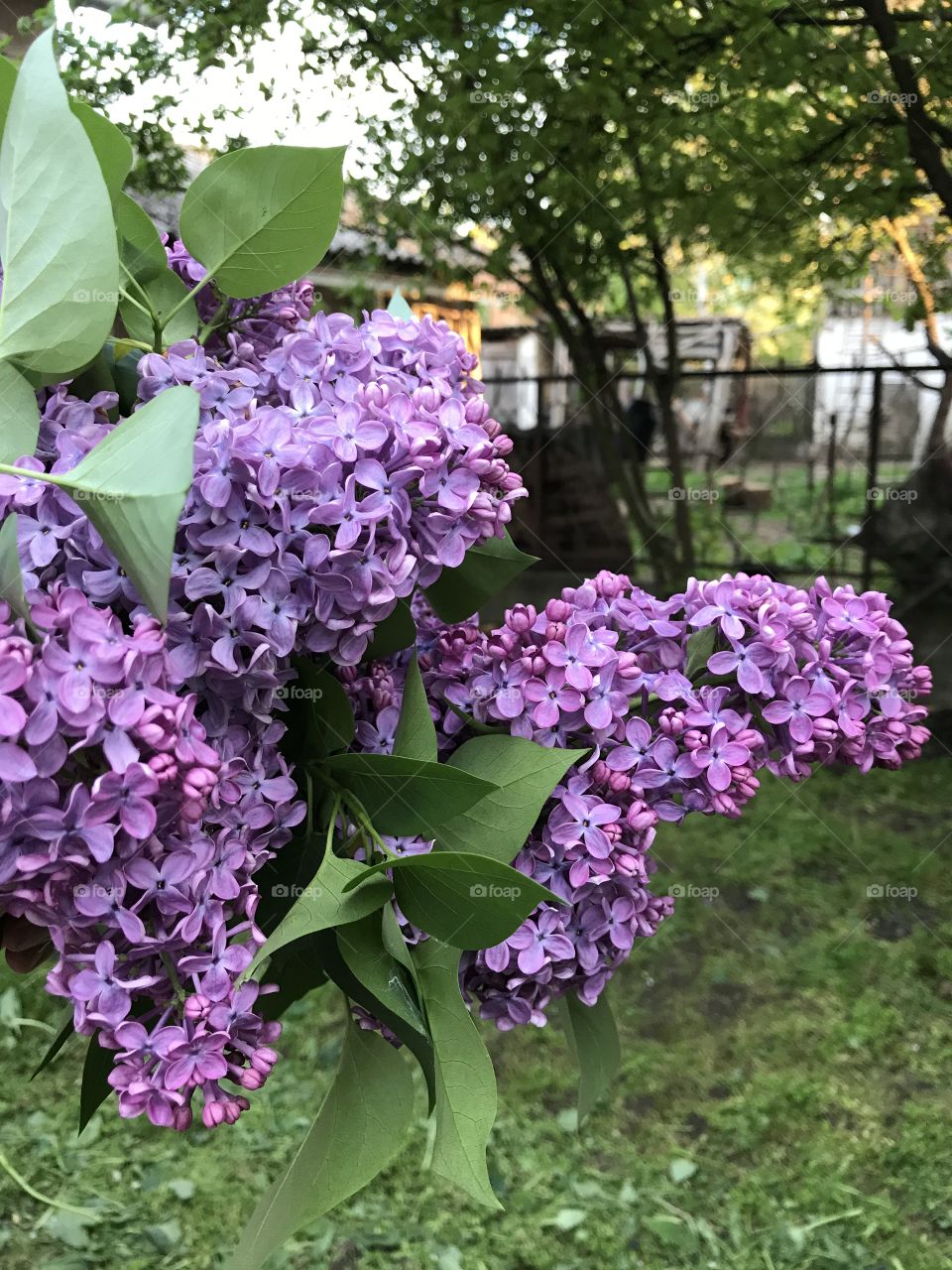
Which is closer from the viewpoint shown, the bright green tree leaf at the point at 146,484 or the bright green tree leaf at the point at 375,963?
the bright green tree leaf at the point at 146,484

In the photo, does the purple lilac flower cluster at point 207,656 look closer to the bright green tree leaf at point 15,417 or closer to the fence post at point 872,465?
the bright green tree leaf at point 15,417

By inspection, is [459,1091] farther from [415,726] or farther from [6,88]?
[6,88]

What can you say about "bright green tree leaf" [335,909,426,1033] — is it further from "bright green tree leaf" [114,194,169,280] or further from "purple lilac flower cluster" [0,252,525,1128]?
"bright green tree leaf" [114,194,169,280]

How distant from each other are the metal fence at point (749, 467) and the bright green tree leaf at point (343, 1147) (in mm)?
2488

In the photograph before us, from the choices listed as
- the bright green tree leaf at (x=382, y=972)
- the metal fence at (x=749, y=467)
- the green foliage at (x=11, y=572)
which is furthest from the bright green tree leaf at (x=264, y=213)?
Result: the metal fence at (x=749, y=467)

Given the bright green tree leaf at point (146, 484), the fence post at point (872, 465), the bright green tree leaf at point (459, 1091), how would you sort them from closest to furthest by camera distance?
the bright green tree leaf at point (146, 484)
the bright green tree leaf at point (459, 1091)
the fence post at point (872, 465)

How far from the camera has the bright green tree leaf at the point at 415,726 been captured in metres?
0.46

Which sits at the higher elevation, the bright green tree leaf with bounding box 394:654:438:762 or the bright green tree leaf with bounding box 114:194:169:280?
the bright green tree leaf with bounding box 114:194:169:280

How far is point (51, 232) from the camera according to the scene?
38 cm

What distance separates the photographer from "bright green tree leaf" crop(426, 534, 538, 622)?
531 millimetres

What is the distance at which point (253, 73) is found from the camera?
208cm

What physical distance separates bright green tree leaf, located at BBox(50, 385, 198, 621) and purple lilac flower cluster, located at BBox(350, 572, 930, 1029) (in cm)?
18

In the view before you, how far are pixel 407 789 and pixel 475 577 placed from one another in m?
0.14

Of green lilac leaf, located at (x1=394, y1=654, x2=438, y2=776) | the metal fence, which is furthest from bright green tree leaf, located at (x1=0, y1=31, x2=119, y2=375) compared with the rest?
the metal fence
